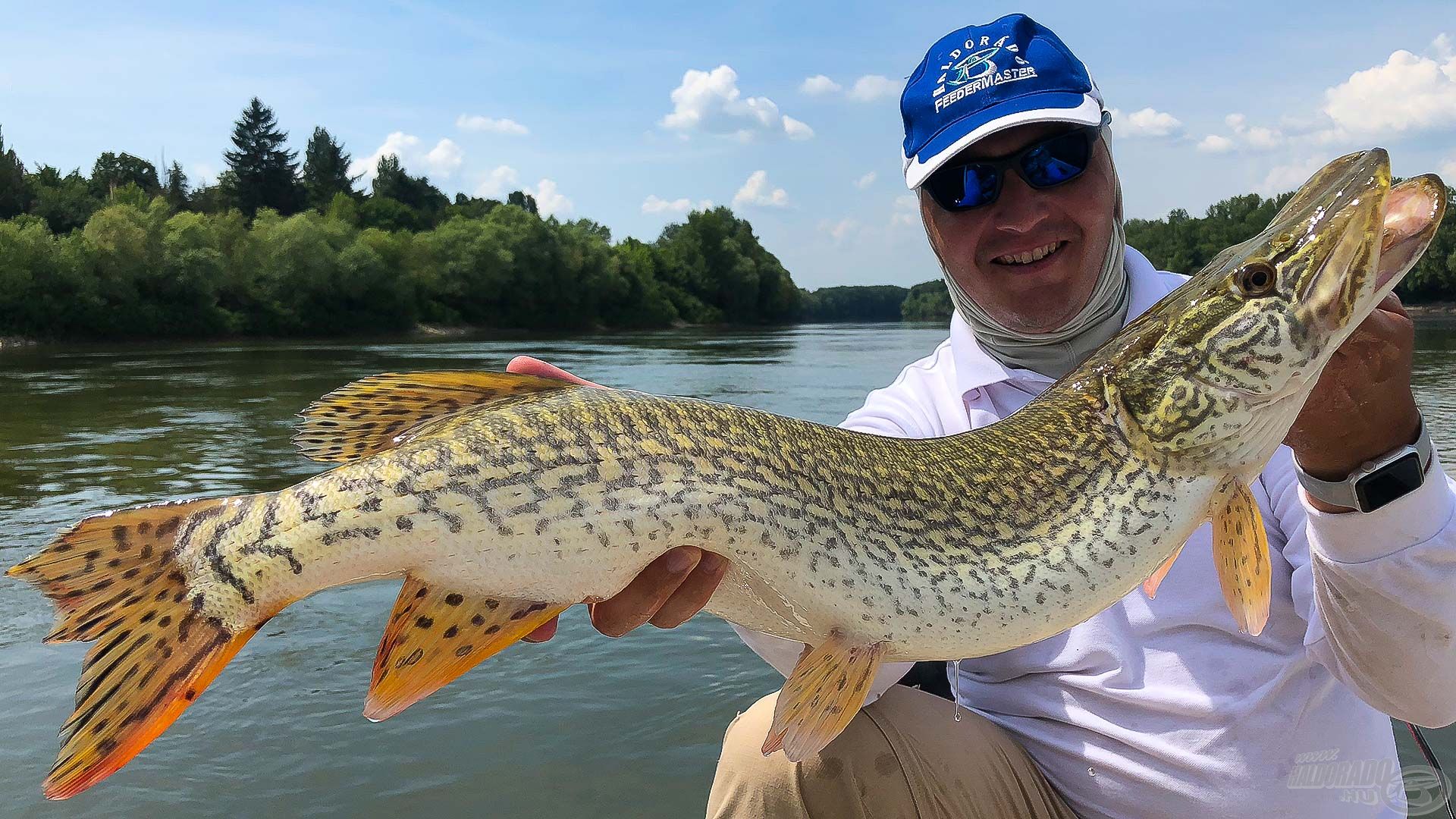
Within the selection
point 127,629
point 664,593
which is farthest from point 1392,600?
point 127,629

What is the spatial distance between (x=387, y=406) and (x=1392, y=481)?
220 cm

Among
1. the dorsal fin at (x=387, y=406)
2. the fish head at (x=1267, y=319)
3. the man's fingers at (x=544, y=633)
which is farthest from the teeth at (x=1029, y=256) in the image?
the man's fingers at (x=544, y=633)

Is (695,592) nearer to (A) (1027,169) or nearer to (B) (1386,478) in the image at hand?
(B) (1386,478)

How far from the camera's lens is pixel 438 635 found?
1982 millimetres

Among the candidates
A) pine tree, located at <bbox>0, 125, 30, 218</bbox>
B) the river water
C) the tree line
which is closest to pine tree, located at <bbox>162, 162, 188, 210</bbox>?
the tree line

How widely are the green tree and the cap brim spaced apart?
312ft

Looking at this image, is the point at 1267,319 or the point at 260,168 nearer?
the point at 1267,319

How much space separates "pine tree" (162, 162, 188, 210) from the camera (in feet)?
276

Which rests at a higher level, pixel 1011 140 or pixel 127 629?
pixel 1011 140

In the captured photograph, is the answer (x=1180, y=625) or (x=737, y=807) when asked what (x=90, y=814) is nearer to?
(x=737, y=807)

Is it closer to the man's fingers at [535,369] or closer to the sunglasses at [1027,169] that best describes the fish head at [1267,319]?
the sunglasses at [1027,169]

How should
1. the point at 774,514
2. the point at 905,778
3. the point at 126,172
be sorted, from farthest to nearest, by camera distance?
the point at 126,172 < the point at 905,778 < the point at 774,514

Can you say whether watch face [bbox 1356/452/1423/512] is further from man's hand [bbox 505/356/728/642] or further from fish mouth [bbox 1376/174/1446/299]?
man's hand [bbox 505/356/728/642]

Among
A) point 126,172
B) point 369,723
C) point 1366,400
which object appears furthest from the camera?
point 126,172
